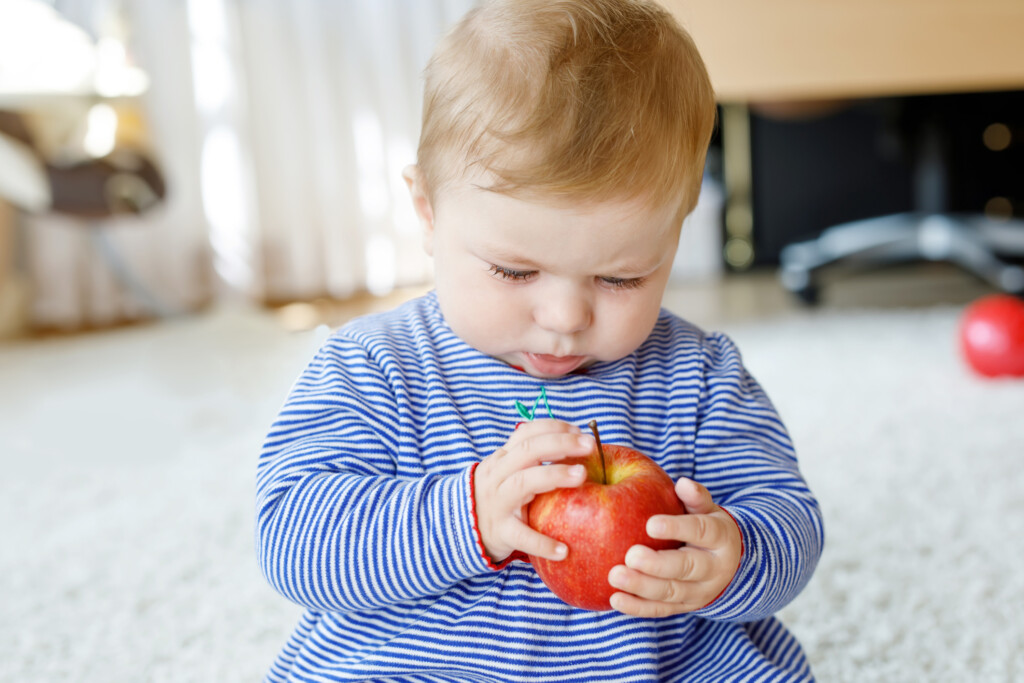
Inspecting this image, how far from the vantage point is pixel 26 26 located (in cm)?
230

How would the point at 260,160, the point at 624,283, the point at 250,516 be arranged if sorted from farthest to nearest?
the point at 260,160, the point at 250,516, the point at 624,283

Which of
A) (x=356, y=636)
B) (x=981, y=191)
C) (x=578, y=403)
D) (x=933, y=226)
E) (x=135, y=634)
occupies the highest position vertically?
(x=578, y=403)

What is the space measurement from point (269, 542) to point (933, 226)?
225cm

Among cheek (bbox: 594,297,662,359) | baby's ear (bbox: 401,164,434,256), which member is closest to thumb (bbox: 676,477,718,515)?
cheek (bbox: 594,297,662,359)

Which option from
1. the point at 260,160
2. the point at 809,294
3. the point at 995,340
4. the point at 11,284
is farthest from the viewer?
the point at 260,160

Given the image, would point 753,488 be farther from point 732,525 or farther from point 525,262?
point 525,262

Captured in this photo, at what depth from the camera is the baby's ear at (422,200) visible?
0.61 meters

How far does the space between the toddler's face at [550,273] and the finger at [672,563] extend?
14 cm

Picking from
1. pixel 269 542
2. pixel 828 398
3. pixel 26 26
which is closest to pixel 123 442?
pixel 269 542

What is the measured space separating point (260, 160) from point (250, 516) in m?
2.41

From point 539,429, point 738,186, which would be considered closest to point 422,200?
point 539,429

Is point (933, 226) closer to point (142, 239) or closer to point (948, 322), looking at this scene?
point (948, 322)

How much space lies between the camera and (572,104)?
52cm

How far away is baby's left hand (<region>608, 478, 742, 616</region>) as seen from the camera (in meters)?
0.46
